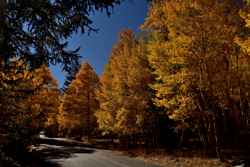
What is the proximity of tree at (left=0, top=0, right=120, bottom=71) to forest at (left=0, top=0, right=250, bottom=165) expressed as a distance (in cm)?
2

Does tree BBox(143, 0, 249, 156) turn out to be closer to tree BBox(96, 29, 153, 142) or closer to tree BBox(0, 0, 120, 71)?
tree BBox(96, 29, 153, 142)

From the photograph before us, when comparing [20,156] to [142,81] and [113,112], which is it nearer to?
[142,81]

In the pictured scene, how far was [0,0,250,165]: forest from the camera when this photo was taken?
684 cm

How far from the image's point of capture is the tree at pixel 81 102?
42.6 metres

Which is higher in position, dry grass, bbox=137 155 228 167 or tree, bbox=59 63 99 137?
tree, bbox=59 63 99 137

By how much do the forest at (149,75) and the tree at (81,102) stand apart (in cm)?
14

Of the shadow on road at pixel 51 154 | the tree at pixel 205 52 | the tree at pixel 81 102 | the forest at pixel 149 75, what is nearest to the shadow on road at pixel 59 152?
the shadow on road at pixel 51 154

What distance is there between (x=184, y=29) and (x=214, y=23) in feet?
4.98

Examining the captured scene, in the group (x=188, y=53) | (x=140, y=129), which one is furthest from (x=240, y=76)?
(x=140, y=129)

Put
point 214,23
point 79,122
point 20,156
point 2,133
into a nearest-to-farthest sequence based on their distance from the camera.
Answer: point 2,133 → point 20,156 → point 214,23 → point 79,122

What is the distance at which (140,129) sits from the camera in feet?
88.4

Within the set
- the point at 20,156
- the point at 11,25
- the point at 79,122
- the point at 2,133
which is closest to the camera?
the point at 11,25

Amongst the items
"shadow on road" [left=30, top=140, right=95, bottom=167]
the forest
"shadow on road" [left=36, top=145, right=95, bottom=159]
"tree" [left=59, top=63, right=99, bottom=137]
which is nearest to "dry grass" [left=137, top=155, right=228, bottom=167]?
the forest

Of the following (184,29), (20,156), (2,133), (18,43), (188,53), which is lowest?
(20,156)
